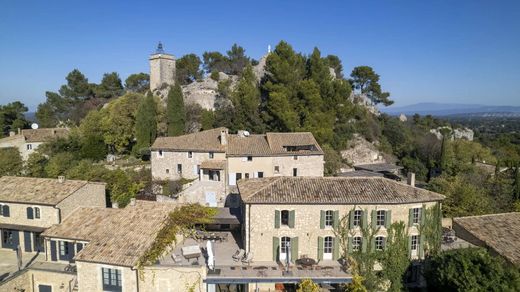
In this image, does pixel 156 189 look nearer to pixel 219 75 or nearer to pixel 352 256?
pixel 352 256

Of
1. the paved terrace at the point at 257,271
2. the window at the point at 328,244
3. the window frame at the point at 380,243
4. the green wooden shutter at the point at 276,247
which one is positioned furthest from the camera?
the window frame at the point at 380,243

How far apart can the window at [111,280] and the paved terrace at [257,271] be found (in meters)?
2.58

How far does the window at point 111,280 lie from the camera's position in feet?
72.5

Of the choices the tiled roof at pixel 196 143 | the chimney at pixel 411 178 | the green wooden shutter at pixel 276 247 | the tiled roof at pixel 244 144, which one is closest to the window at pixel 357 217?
the green wooden shutter at pixel 276 247

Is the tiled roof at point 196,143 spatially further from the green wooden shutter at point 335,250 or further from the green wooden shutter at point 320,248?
the green wooden shutter at point 335,250

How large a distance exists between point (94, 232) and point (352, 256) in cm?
1753

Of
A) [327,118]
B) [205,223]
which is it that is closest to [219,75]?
[327,118]

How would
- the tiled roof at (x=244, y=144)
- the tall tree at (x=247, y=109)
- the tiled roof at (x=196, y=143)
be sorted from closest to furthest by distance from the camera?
the tiled roof at (x=244, y=144), the tiled roof at (x=196, y=143), the tall tree at (x=247, y=109)

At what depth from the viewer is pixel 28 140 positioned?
54.5m

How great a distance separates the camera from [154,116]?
5159 centimetres

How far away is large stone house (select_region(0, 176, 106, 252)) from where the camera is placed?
28.6 metres

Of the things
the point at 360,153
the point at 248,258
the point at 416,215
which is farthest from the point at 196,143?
the point at 360,153

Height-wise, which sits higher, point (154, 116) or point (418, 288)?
point (154, 116)

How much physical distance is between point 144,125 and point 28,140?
1862 cm
